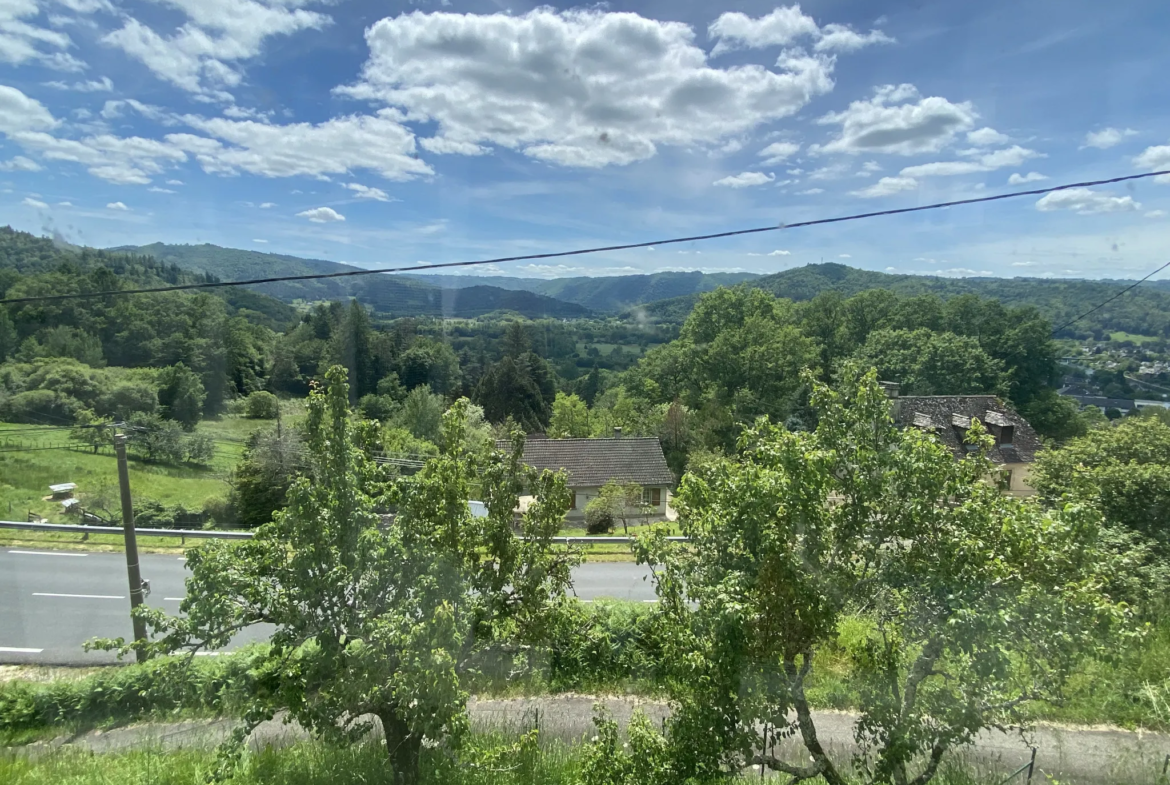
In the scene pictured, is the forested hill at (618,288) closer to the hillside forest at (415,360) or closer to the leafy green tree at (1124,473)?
the hillside forest at (415,360)

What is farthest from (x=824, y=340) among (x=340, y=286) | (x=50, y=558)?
(x=50, y=558)

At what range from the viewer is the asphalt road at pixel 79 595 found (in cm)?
1052

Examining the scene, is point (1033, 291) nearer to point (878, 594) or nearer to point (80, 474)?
point (878, 594)

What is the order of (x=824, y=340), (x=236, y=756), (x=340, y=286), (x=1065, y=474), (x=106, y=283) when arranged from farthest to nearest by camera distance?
(x=824, y=340)
(x=340, y=286)
(x=106, y=283)
(x=1065, y=474)
(x=236, y=756)

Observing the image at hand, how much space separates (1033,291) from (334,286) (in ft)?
125

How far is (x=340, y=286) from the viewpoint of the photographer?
34.3m

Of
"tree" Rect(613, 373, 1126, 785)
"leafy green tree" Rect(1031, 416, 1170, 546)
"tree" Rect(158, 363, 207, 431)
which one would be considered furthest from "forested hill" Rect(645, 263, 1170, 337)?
"tree" Rect(158, 363, 207, 431)

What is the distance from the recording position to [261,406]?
96.3 feet

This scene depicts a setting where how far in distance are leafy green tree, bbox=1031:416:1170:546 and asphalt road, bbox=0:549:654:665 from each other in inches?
301

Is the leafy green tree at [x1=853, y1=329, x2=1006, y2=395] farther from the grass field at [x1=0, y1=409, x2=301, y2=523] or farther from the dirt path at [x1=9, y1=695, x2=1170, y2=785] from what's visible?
the grass field at [x1=0, y1=409, x2=301, y2=523]

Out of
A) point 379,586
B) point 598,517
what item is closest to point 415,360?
point 598,517

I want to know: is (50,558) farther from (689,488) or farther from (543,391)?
(543,391)

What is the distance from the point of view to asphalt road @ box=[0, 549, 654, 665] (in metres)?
10.5

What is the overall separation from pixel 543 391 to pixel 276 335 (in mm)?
16761
